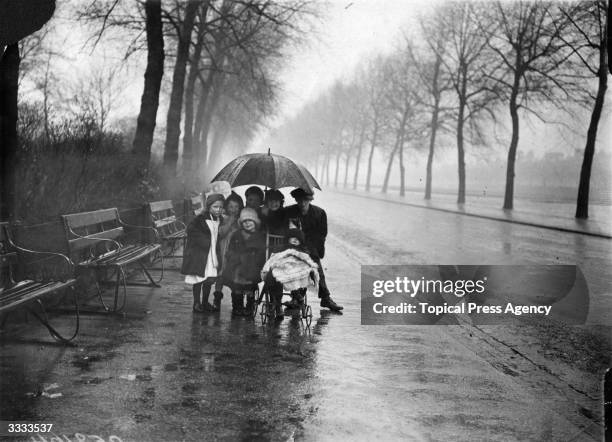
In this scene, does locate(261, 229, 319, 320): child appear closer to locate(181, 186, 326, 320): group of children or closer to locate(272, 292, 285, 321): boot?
locate(181, 186, 326, 320): group of children

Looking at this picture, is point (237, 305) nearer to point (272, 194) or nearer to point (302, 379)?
point (272, 194)

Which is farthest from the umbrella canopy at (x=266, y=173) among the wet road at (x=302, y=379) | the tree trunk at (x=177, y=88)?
the tree trunk at (x=177, y=88)

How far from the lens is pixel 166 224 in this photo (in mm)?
9305

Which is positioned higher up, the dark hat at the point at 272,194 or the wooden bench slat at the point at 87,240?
the dark hat at the point at 272,194

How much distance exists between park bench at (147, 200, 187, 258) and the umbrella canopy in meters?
2.67

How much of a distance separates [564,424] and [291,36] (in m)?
11.9

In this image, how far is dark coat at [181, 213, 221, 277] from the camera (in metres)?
5.94

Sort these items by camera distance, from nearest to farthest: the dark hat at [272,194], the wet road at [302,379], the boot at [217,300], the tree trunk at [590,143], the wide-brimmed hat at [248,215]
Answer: the wet road at [302,379] → the wide-brimmed hat at [248,215] → the dark hat at [272,194] → the boot at [217,300] → the tree trunk at [590,143]

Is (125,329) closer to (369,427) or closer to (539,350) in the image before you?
(369,427)

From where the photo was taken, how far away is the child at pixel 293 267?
5.55 meters

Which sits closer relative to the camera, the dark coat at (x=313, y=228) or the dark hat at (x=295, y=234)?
the dark hat at (x=295, y=234)

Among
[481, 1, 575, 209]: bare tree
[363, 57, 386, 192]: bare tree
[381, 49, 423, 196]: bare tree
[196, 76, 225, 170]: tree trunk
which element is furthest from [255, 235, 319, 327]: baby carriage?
[363, 57, 386, 192]: bare tree

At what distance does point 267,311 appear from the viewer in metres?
5.89

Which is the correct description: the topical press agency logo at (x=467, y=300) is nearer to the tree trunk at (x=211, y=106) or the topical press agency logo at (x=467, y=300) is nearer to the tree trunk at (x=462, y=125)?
the tree trunk at (x=211, y=106)
